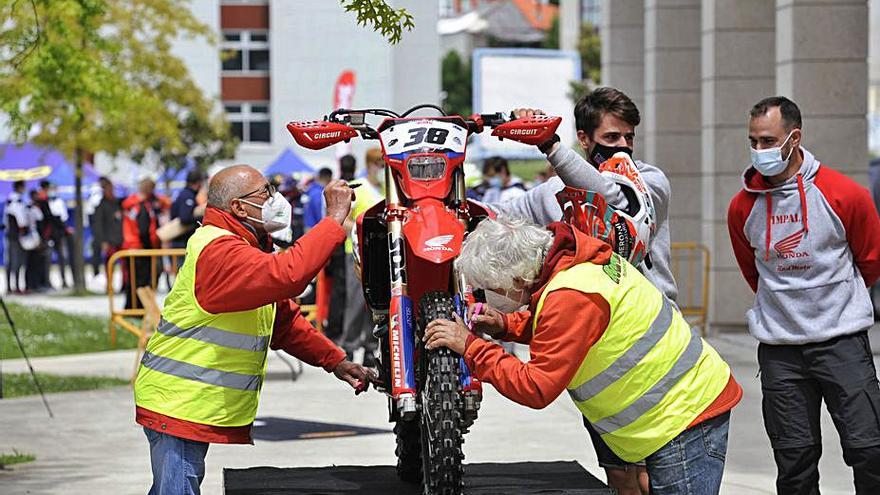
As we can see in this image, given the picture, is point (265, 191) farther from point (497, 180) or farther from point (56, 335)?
point (56, 335)

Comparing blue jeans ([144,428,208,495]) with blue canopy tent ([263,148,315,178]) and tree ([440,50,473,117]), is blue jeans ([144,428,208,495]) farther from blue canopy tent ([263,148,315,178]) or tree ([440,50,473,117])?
tree ([440,50,473,117])

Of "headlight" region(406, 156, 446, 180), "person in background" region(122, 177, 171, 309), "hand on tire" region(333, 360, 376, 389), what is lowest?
"person in background" region(122, 177, 171, 309)

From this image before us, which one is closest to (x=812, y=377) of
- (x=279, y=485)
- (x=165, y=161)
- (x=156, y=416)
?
(x=279, y=485)

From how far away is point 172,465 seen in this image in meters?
5.82

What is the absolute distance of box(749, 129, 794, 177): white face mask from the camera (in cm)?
687

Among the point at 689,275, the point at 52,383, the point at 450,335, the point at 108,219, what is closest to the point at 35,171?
the point at 108,219

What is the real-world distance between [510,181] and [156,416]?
12.5 metres

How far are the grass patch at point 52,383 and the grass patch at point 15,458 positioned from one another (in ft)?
10.9

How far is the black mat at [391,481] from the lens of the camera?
252 inches

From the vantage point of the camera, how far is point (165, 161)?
48.9 meters

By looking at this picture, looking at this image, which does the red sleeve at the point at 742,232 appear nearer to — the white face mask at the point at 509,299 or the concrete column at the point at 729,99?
the white face mask at the point at 509,299

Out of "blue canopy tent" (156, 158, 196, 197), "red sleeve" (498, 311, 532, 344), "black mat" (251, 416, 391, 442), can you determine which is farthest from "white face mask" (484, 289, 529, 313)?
Answer: "blue canopy tent" (156, 158, 196, 197)

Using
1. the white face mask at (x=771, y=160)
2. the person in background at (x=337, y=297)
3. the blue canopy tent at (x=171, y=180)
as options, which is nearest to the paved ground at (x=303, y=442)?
the person in background at (x=337, y=297)

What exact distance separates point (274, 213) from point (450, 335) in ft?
3.26
